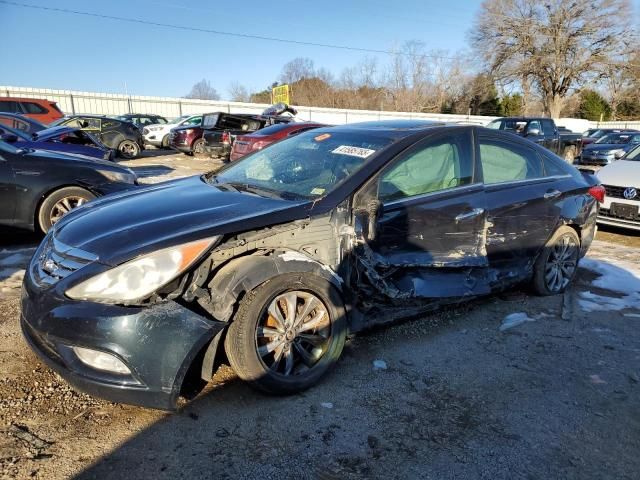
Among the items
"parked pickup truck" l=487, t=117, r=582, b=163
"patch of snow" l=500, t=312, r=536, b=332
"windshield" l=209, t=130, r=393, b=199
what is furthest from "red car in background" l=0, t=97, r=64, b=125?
"patch of snow" l=500, t=312, r=536, b=332

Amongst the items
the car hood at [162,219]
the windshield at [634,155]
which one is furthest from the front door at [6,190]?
the windshield at [634,155]

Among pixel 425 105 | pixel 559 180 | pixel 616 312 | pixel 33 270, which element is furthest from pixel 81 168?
pixel 425 105

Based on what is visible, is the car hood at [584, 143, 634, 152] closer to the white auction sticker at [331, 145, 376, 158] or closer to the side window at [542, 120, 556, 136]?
the side window at [542, 120, 556, 136]

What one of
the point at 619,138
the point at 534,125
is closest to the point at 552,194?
the point at 534,125

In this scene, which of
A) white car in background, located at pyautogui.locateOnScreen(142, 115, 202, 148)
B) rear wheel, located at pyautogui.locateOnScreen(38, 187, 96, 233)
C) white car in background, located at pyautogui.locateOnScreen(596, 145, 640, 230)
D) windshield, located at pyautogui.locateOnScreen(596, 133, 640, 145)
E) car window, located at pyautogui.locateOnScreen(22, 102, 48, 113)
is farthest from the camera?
white car in background, located at pyautogui.locateOnScreen(142, 115, 202, 148)

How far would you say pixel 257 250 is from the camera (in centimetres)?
Result: 281

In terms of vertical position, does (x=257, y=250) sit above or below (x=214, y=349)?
above

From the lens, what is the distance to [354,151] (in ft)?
11.6

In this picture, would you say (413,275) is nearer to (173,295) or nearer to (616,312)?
(173,295)

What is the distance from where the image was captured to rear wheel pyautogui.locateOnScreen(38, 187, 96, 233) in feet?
19.0

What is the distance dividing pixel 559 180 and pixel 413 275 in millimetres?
2136

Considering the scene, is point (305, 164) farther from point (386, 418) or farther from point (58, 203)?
point (58, 203)

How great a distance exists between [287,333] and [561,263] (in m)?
3.08

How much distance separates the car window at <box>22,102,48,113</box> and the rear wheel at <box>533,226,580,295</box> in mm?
18469
